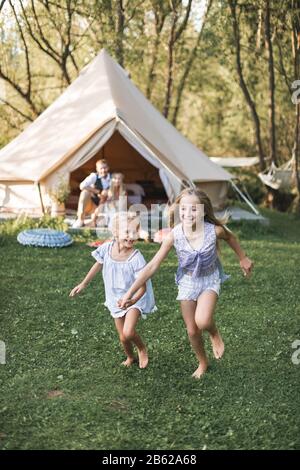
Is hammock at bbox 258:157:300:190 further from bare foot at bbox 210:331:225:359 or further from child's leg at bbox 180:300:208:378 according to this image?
child's leg at bbox 180:300:208:378

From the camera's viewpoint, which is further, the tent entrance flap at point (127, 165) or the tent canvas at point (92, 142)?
the tent entrance flap at point (127, 165)

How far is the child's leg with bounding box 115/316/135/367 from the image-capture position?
4633 mm

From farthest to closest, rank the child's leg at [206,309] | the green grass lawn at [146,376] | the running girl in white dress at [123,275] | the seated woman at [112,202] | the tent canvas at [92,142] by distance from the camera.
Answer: the tent canvas at [92,142] → the seated woman at [112,202] → the running girl in white dress at [123,275] → the child's leg at [206,309] → the green grass lawn at [146,376]

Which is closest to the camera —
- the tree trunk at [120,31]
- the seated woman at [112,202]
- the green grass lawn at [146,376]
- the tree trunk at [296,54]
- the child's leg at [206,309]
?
the green grass lawn at [146,376]

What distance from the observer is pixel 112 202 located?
1086 centimetres

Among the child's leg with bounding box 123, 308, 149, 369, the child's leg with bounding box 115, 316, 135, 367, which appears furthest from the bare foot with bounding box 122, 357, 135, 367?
the child's leg with bounding box 123, 308, 149, 369

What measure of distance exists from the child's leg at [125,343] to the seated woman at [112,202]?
6049 millimetres

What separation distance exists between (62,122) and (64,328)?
24.0 feet

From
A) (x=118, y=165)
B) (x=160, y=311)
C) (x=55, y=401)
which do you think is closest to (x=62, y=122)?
(x=118, y=165)

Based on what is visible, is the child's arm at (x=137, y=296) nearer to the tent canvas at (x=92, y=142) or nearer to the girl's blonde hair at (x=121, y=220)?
the girl's blonde hair at (x=121, y=220)

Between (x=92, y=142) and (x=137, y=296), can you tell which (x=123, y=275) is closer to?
(x=137, y=296)

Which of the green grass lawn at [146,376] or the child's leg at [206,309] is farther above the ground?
the child's leg at [206,309]

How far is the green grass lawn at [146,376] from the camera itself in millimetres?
3672

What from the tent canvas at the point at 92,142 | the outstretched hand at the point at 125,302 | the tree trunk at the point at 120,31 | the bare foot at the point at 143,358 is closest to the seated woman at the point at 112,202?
the tent canvas at the point at 92,142
